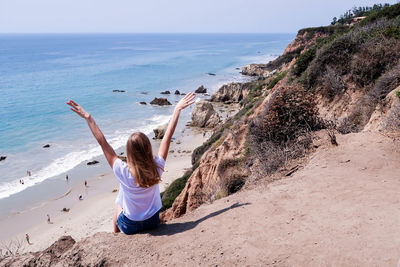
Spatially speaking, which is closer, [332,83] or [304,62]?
[332,83]

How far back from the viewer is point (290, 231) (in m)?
4.13

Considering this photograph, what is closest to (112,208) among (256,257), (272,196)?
(272,196)

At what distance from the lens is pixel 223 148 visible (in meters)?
12.2

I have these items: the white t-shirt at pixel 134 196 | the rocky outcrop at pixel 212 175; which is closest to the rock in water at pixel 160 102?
the rocky outcrop at pixel 212 175

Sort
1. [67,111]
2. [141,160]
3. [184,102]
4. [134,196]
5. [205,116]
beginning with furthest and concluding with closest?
[67,111]
[205,116]
[184,102]
[134,196]
[141,160]

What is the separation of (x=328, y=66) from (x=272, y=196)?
29.1 feet

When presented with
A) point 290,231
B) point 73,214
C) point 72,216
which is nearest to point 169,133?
point 290,231

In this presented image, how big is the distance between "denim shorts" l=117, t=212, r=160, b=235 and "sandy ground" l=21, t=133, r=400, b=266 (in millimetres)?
93

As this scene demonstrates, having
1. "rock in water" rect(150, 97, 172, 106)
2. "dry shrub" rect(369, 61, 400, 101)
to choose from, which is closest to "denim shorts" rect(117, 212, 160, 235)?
"dry shrub" rect(369, 61, 400, 101)

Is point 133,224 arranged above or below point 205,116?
above

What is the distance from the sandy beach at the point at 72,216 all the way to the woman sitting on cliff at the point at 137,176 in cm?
1431

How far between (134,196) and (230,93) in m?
47.2

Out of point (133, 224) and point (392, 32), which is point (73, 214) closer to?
point (133, 224)

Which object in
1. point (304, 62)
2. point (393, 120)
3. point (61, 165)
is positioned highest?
point (304, 62)
